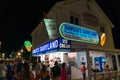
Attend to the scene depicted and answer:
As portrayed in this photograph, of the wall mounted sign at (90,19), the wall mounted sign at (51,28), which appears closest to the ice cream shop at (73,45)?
the wall mounted sign at (51,28)

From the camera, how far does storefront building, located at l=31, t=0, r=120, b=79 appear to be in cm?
1380

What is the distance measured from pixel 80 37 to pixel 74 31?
788 millimetres

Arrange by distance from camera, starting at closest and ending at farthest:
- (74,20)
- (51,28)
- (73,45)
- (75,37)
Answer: (75,37)
(73,45)
(51,28)
(74,20)

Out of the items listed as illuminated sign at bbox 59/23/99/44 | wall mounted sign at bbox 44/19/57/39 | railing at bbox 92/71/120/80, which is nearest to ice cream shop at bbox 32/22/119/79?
illuminated sign at bbox 59/23/99/44

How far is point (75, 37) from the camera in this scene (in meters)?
13.9

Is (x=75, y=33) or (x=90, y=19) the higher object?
(x=90, y=19)

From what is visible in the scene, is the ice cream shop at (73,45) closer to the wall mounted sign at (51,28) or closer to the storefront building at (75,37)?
the storefront building at (75,37)

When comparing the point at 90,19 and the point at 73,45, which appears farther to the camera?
the point at 90,19

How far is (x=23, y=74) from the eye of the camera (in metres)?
6.98

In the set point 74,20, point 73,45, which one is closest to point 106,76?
point 73,45

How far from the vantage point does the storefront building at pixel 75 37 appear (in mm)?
13805

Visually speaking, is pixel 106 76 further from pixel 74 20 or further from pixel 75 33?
pixel 74 20

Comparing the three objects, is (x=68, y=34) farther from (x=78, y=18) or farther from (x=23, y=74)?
(x=78, y=18)

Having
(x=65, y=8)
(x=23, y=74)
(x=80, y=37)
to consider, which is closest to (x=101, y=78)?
(x=80, y=37)
